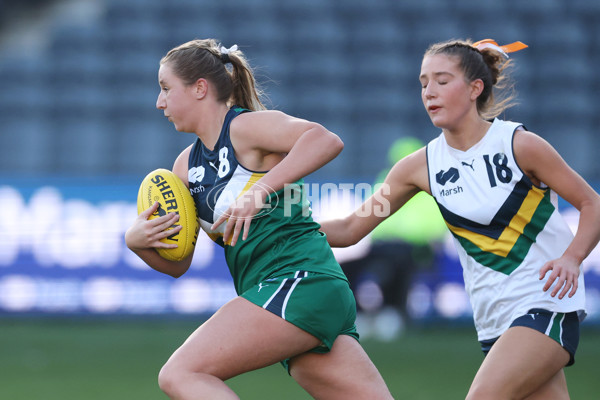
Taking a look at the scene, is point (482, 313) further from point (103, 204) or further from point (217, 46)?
point (103, 204)

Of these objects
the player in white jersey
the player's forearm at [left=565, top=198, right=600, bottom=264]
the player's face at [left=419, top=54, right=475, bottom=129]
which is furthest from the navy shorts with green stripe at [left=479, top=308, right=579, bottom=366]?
the player's face at [left=419, top=54, right=475, bottom=129]

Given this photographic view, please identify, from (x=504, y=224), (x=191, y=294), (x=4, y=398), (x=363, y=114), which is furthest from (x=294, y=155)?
(x=363, y=114)

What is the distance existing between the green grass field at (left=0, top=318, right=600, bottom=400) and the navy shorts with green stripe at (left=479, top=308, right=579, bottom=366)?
99.8 inches

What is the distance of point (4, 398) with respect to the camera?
543 cm

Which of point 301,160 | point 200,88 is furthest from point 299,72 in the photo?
point 301,160

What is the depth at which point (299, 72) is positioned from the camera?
13031 mm

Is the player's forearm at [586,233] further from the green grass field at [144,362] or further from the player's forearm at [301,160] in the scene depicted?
the green grass field at [144,362]

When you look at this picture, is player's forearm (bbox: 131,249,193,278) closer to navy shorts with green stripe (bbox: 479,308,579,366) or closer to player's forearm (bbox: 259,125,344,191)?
player's forearm (bbox: 259,125,344,191)

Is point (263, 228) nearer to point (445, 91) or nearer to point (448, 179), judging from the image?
point (448, 179)

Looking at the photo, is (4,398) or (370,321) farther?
(370,321)

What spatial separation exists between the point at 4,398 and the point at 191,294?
11.2 feet

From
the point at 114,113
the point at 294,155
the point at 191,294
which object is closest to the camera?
the point at 294,155

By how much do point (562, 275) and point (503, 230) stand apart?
1.03 ft

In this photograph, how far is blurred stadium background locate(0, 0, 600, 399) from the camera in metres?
8.05
